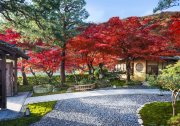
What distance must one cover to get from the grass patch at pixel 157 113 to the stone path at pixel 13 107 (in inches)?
268

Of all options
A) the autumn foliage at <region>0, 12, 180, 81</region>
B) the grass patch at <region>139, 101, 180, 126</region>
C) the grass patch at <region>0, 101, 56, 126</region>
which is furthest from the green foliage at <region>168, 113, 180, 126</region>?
the autumn foliage at <region>0, 12, 180, 81</region>

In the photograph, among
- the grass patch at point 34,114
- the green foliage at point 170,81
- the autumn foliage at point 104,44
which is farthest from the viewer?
the autumn foliage at point 104,44

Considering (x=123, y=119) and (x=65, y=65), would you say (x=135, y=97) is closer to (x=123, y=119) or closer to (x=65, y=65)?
(x=123, y=119)

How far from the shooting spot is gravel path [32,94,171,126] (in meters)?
12.1

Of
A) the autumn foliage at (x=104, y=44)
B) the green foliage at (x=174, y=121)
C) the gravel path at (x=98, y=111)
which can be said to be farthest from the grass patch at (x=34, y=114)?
the autumn foliage at (x=104, y=44)

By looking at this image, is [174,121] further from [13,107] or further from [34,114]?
[13,107]

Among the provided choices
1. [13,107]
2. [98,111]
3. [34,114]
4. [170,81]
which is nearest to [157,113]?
[170,81]

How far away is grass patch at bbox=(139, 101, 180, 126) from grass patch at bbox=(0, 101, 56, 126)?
17.5 ft

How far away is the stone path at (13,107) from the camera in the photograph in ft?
44.1

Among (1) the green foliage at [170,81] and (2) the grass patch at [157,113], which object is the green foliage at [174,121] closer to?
(2) the grass patch at [157,113]

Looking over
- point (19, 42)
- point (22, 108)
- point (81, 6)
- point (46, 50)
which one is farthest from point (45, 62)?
point (22, 108)

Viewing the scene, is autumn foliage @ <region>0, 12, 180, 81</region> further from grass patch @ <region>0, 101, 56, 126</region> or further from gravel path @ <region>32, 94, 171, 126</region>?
grass patch @ <region>0, 101, 56, 126</region>

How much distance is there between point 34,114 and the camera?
44.2 feet

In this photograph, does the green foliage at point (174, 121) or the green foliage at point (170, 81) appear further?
the green foliage at point (170, 81)
